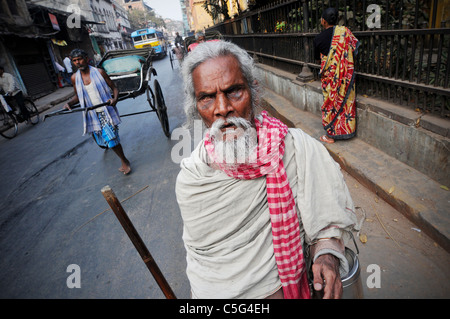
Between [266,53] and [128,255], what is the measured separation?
7241 mm

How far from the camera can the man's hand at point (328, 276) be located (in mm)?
1073

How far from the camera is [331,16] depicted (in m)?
3.43

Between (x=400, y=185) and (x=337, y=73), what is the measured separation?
5.24ft

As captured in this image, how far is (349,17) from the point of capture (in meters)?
4.52

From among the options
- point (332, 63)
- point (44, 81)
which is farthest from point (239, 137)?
point (44, 81)

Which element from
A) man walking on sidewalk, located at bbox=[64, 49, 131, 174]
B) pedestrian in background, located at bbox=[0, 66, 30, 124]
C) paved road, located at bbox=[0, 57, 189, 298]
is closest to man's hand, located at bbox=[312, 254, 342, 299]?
paved road, located at bbox=[0, 57, 189, 298]

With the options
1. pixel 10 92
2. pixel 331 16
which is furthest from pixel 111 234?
pixel 10 92

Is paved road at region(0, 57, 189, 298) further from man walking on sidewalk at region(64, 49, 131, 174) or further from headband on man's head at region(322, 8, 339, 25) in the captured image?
headband on man's head at region(322, 8, 339, 25)

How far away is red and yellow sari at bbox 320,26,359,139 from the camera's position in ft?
10.8

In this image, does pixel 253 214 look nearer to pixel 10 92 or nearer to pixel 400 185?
pixel 400 185

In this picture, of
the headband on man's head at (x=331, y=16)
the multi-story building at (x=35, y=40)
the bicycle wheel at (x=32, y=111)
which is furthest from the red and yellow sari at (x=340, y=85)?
the multi-story building at (x=35, y=40)

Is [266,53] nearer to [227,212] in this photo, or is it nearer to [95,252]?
[95,252]

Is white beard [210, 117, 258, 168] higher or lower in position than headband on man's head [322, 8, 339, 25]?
lower

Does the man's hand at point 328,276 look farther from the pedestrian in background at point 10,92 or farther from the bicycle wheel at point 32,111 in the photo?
the bicycle wheel at point 32,111
